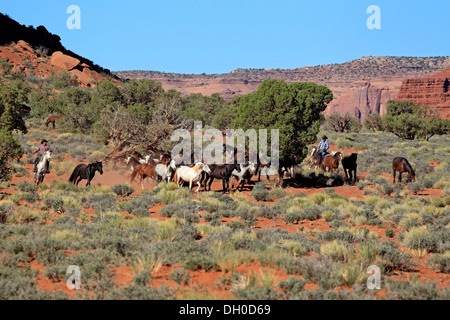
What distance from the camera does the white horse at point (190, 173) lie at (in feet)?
68.8

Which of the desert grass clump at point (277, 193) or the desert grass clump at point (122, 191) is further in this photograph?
the desert grass clump at point (277, 193)

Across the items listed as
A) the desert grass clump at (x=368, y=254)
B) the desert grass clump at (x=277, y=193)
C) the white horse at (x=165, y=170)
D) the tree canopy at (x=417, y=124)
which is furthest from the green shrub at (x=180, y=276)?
the tree canopy at (x=417, y=124)

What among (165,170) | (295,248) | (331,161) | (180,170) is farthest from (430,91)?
(295,248)

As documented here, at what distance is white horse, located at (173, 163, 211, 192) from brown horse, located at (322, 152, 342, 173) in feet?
32.8

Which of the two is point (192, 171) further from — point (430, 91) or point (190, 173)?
point (430, 91)

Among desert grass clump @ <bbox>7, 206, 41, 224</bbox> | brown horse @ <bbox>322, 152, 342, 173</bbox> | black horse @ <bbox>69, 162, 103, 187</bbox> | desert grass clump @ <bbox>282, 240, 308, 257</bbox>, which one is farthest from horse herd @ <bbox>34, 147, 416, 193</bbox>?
desert grass clump @ <bbox>282, 240, 308, 257</bbox>

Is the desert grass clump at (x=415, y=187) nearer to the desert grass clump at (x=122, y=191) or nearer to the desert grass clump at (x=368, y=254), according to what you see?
the desert grass clump at (x=368, y=254)

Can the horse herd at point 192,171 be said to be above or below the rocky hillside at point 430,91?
below

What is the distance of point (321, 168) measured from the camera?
3009 centimetres

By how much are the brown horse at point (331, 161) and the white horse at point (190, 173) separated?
9.99m

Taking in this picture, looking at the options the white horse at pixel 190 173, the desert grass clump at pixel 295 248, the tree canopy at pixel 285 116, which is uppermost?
the tree canopy at pixel 285 116

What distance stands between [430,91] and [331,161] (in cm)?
14850

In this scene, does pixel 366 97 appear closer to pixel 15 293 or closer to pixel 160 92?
pixel 160 92
